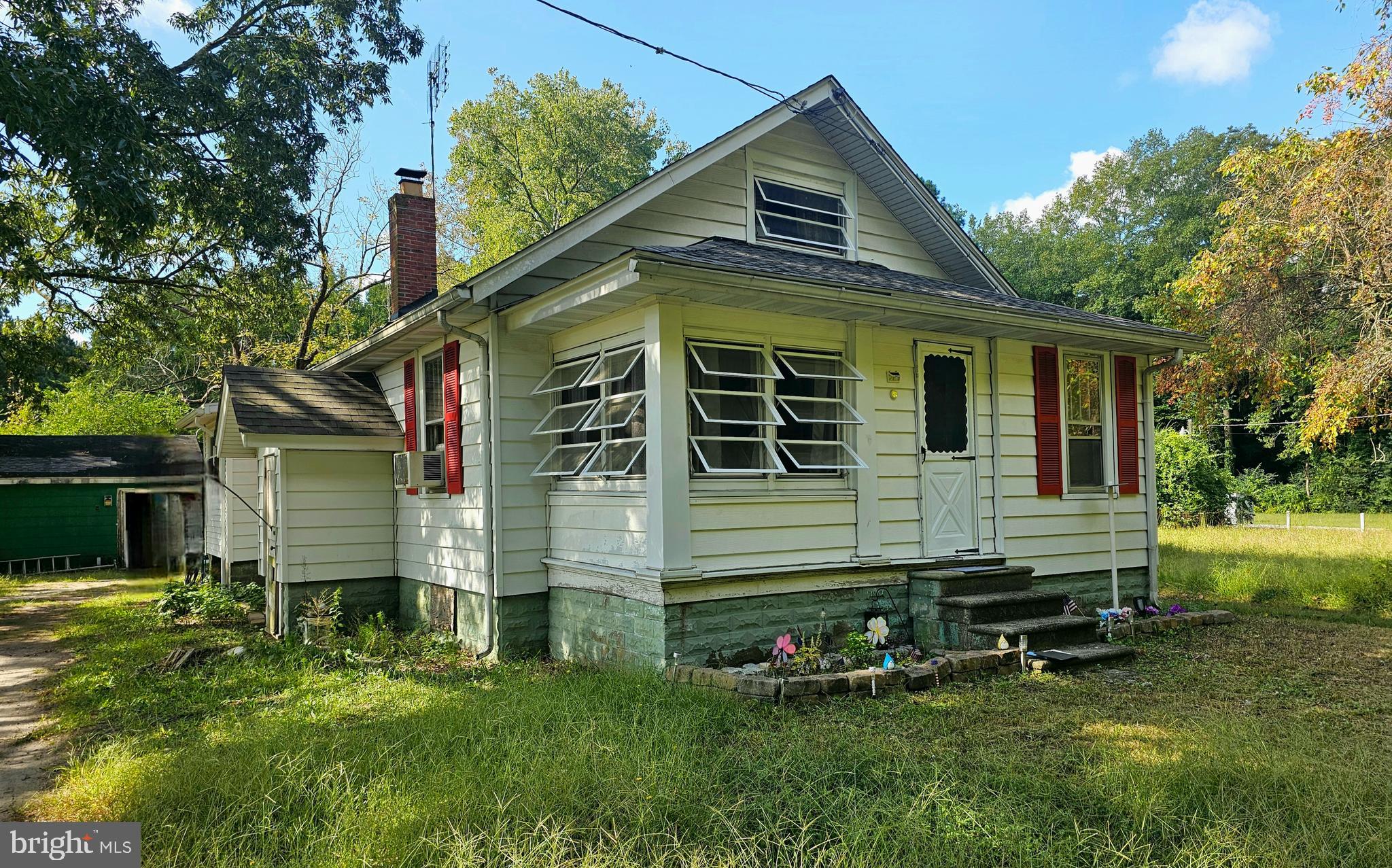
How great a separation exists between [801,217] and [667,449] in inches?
160

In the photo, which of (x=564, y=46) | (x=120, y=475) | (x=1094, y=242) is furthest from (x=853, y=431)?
(x=1094, y=242)

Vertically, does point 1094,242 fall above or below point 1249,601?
above

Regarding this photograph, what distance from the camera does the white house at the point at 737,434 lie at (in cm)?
688

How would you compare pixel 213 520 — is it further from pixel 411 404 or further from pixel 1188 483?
pixel 1188 483

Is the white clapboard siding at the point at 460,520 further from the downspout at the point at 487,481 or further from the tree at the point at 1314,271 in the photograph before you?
the tree at the point at 1314,271

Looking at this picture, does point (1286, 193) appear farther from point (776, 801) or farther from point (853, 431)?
point (776, 801)

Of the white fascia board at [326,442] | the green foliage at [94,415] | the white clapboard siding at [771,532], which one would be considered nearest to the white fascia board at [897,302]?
the white clapboard siding at [771,532]

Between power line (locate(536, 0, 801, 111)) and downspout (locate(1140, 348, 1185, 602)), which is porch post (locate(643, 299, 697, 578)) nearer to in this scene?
power line (locate(536, 0, 801, 111))

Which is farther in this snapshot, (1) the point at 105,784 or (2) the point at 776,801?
→ (1) the point at 105,784

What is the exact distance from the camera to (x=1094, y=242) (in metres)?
42.3

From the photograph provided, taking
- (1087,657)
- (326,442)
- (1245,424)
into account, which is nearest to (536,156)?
(326,442)

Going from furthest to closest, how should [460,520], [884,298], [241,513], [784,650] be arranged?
[241,513] → [460,520] → [884,298] → [784,650]

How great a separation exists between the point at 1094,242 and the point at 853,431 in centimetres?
4068

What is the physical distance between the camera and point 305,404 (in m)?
10.1
